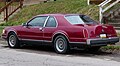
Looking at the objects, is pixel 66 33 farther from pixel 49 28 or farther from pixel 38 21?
pixel 38 21

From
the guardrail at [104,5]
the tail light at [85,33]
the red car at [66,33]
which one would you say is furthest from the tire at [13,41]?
the guardrail at [104,5]

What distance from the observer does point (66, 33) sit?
13.8 meters

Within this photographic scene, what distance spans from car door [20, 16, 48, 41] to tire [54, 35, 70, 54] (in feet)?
2.75

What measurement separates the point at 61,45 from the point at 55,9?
31.7ft

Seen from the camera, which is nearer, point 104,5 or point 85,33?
point 85,33

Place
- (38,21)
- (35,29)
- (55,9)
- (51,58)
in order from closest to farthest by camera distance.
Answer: (51,58)
(35,29)
(38,21)
(55,9)

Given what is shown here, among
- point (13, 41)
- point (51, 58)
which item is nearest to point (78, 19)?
point (51, 58)

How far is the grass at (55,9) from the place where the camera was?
21.6 meters

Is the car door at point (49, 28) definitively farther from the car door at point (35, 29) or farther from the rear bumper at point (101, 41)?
the rear bumper at point (101, 41)

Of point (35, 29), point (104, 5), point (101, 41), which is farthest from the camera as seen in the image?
point (104, 5)

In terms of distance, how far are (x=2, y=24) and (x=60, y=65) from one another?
1407 cm

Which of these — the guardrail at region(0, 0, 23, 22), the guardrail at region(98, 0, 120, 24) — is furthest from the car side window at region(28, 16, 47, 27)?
the guardrail at region(0, 0, 23, 22)

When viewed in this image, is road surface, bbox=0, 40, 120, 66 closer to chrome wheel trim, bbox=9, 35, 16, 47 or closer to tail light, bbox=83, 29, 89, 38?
tail light, bbox=83, 29, 89, 38

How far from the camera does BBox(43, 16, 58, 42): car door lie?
47.4 ft
